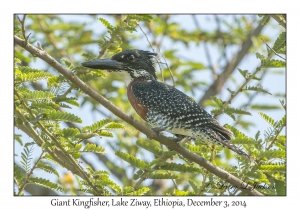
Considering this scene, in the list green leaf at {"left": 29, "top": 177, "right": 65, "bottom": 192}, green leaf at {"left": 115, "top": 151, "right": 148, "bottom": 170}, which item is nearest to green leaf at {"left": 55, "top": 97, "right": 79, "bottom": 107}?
green leaf at {"left": 115, "top": 151, "right": 148, "bottom": 170}

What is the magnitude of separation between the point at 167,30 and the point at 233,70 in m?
2.06

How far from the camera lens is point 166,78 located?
29.0 feet

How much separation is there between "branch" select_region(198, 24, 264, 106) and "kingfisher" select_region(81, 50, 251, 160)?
296cm

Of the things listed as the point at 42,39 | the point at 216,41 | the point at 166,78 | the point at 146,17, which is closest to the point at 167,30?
the point at 166,78

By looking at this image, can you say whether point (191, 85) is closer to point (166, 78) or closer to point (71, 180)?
point (166, 78)

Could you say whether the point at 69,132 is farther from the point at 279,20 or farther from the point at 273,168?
the point at 279,20

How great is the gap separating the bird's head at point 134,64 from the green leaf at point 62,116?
1690 millimetres

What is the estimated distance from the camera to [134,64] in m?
6.67

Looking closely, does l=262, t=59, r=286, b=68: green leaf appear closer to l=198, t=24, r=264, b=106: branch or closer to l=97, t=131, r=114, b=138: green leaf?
l=97, t=131, r=114, b=138: green leaf

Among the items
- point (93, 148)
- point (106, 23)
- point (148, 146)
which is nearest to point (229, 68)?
point (106, 23)

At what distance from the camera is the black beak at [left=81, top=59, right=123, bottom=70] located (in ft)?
18.4

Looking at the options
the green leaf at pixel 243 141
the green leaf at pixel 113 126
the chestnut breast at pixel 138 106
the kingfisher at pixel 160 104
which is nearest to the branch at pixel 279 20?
the green leaf at pixel 243 141

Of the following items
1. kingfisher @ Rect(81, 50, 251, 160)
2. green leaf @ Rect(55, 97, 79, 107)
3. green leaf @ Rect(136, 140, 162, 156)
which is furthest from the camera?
kingfisher @ Rect(81, 50, 251, 160)

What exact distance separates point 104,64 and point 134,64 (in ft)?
2.91
